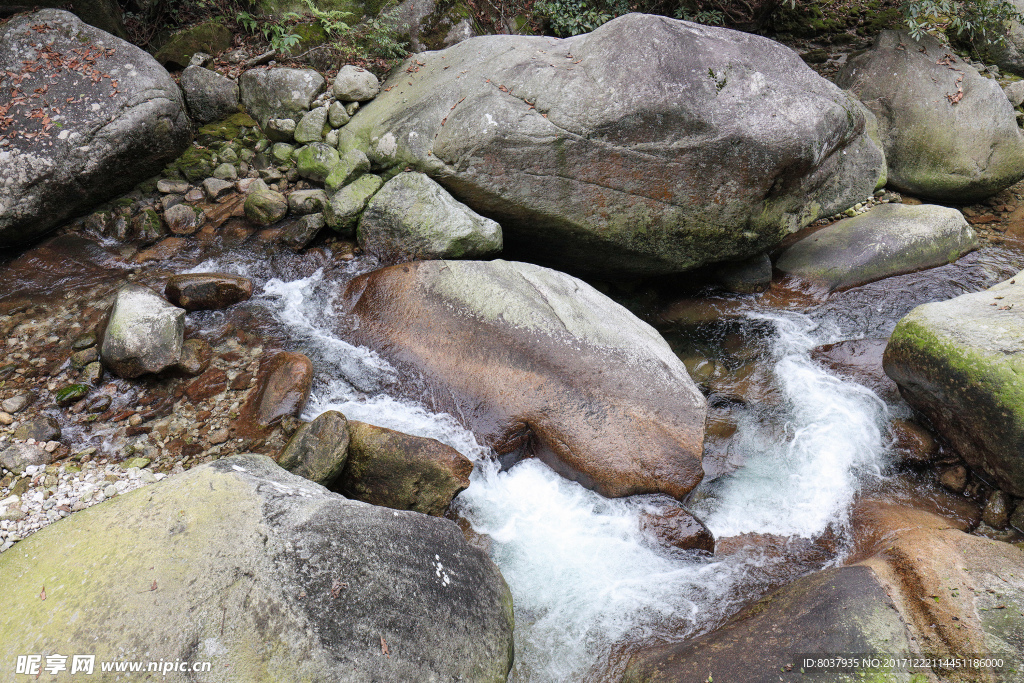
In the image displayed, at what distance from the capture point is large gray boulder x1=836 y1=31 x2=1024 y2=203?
852cm

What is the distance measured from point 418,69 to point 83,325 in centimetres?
503

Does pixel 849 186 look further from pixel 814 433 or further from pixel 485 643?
pixel 485 643

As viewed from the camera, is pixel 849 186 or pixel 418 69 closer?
pixel 849 186

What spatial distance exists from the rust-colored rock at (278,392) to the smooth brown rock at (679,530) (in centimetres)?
309

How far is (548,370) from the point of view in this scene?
517 cm

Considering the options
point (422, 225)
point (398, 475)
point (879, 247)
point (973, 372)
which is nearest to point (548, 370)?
point (398, 475)

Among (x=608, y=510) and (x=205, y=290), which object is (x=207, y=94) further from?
(x=608, y=510)

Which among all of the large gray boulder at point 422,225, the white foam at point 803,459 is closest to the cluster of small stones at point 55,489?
the large gray boulder at point 422,225

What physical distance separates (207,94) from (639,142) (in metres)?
5.70

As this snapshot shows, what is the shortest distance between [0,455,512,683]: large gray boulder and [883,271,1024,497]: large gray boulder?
4.25 metres

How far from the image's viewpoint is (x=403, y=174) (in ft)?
22.0

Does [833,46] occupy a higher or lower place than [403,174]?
higher

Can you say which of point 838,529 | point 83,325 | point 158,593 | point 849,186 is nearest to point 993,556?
point 838,529

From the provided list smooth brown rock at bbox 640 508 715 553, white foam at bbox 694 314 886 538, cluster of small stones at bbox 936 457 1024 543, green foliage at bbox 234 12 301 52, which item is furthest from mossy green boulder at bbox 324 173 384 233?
cluster of small stones at bbox 936 457 1024 543
